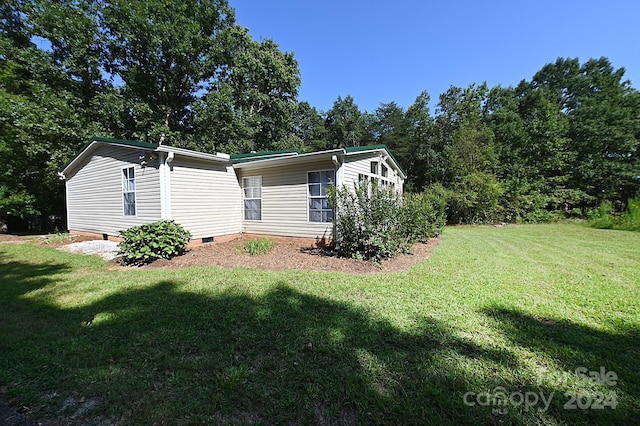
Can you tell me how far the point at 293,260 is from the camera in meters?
6.36

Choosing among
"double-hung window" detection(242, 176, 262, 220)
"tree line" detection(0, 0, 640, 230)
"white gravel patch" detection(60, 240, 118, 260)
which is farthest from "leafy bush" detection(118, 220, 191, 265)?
"tree line" detection(0, 0, 640, 230)

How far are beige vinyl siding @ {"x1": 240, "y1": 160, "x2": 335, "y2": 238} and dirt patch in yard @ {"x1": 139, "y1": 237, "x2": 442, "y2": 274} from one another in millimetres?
629

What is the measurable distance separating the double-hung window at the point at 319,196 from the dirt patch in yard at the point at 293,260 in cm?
93

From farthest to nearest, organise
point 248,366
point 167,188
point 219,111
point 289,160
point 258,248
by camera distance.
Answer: point 219,111
point 289,160
point 167,188
point 258,248
point 248,366

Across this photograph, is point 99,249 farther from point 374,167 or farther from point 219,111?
point 219,111

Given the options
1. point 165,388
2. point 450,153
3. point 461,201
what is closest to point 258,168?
point 165,388

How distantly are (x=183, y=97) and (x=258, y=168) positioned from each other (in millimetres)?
14453

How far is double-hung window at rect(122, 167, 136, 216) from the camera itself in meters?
8.62

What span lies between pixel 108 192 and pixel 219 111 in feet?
31.7

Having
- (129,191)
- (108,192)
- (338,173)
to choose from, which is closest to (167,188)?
(129,191)

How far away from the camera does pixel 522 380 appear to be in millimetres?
2158

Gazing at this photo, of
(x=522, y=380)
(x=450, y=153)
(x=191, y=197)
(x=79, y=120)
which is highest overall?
(x=79, y=120)

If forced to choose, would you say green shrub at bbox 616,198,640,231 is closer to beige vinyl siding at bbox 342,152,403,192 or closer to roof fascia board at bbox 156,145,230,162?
beige vinyl siding at bbox 342,152,403,192

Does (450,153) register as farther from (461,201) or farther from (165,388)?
(165,388)
